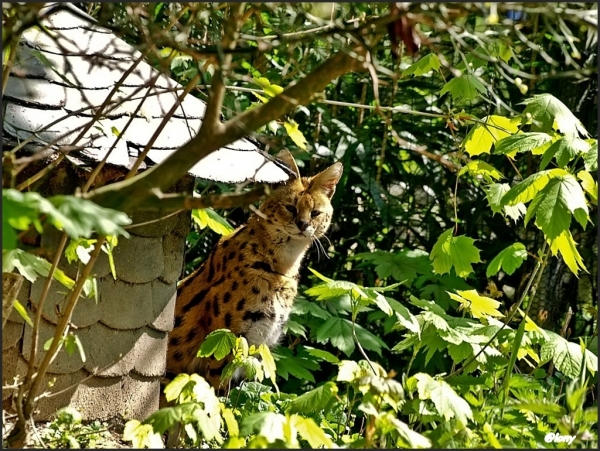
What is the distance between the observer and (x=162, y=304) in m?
4.14

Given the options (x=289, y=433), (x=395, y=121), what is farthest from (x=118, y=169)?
(x=395, y=121)

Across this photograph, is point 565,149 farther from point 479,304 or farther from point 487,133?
point 479,304

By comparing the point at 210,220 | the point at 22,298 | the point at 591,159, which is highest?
the point at 591,159

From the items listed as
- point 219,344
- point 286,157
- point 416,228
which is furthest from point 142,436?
point 416,228

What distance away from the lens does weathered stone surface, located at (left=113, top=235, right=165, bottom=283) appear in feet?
12.5

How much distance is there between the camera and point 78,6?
4.07m

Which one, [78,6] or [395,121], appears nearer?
[78,6]

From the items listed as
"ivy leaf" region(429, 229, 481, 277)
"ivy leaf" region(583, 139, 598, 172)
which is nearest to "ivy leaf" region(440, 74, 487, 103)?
"ivy leaf" region(583, 139, 598, 172)

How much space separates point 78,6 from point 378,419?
2.62 meters

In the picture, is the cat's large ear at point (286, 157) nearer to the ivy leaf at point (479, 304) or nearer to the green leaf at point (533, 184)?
the ivy leaf at point (479, 304)

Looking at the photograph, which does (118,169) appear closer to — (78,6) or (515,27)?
(78,6)

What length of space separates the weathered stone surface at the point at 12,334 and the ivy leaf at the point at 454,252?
6.02ft

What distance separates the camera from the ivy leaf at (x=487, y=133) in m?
3.66

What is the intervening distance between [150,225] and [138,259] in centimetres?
17
